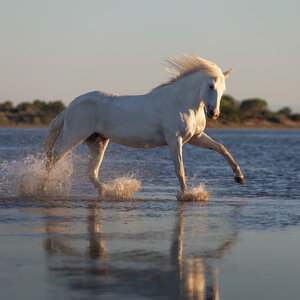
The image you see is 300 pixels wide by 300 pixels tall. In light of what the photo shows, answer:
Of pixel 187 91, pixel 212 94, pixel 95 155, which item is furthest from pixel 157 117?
pixel 95 155

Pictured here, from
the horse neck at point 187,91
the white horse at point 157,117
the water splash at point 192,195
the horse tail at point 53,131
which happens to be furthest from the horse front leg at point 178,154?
the horse tail at point 53,131

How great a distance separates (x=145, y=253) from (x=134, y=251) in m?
0.14

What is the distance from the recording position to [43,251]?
7.07m

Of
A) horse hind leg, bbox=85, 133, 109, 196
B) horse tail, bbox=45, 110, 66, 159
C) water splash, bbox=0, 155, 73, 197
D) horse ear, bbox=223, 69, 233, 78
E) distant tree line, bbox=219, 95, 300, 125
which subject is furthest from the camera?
distant tree line, bbox=219, 95, 300, 125

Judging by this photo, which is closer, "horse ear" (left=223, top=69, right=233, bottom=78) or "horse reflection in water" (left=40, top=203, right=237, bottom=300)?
"horse reflection in water" (left=40, top=203, right=237, bottom=300)

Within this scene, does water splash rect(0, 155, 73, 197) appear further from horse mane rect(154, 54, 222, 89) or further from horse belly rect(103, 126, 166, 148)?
horse mane rect(154, 54, 222, 89)

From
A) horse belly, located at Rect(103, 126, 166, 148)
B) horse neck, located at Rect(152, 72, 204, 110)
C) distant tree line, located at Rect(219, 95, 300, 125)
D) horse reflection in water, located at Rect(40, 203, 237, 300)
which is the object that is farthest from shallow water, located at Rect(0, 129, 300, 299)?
distant tree line, located at Rect(219, 95, 300, 125)

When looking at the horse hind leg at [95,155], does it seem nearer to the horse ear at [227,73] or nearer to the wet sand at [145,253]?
the wet sand at [145,253]

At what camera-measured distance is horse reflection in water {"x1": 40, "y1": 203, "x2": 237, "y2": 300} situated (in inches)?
222

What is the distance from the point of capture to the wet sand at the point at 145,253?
5664 mm

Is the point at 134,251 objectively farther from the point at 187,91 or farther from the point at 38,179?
the point at 38,179

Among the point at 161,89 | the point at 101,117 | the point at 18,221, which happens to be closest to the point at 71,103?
the point at 101,117

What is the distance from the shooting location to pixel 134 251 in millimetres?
7105

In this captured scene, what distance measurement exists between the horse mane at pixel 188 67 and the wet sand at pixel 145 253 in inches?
87.0
